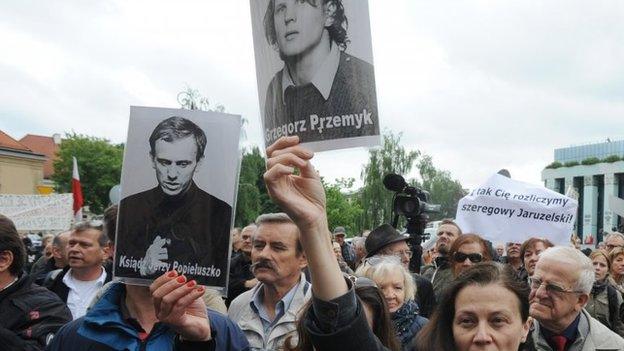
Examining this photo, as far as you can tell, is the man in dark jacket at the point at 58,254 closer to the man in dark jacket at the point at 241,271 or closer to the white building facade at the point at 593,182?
the man in dark jacket at the point at 241,271

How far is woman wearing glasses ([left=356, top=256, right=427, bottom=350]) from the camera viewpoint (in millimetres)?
4367

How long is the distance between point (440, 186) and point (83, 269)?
74.8 meters

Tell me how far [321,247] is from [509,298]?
89cm

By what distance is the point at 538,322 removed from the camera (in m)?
3.96

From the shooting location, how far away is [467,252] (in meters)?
6.05

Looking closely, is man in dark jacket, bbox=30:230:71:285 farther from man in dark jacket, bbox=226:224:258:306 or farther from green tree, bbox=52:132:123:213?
green tree, bbox=52:132:123:213

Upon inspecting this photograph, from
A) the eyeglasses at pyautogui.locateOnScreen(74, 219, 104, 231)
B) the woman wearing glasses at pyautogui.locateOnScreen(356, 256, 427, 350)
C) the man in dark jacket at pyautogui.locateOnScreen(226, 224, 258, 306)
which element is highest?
the eyeglasses at pyautogui.locateOnScreen(74, 219, 104, 231)

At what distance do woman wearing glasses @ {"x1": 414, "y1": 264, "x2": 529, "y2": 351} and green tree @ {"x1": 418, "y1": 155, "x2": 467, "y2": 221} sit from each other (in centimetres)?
6291

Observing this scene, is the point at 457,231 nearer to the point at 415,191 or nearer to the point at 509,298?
the point at 415,191

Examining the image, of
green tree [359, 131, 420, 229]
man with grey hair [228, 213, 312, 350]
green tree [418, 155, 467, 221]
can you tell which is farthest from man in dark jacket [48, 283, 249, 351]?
green tree [418, 155, 467, 221]

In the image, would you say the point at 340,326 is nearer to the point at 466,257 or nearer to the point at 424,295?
the point at 424,295

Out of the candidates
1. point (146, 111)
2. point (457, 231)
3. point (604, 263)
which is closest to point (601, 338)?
point (146, 111)

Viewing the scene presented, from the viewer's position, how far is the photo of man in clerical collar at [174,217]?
252cm

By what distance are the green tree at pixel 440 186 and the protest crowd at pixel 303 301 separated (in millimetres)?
60643
